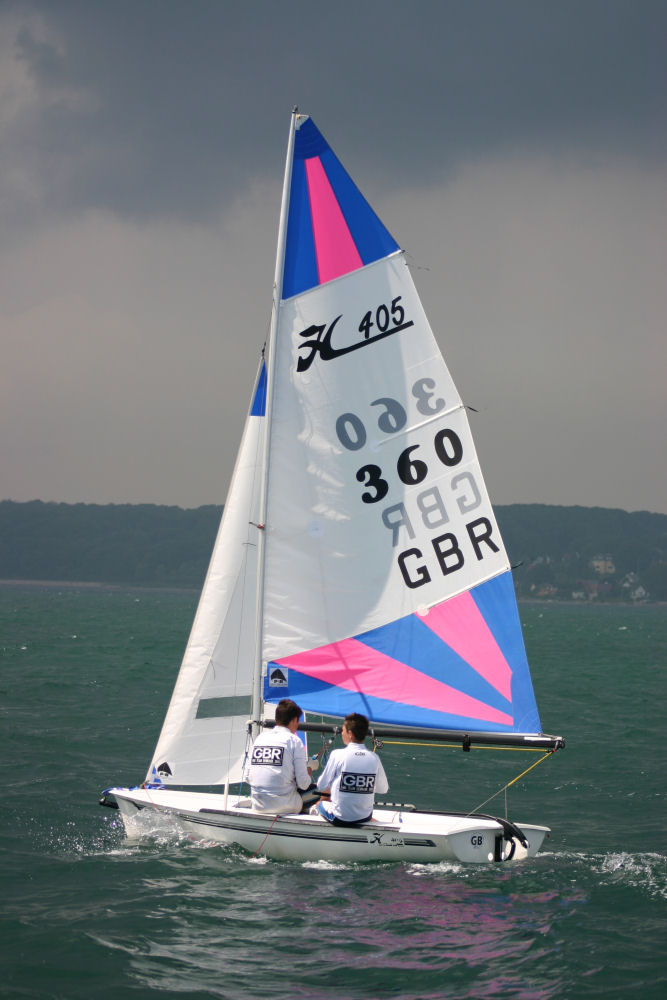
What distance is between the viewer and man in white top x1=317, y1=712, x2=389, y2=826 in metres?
8.57

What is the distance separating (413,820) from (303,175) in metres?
6.01

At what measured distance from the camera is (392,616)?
9539 mm

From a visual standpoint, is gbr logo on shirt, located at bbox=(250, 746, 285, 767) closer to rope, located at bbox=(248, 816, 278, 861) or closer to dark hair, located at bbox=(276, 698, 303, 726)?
dark hair, located at bbox=(276, 698, 303, 726)

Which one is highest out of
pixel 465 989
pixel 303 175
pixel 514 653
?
pixel 303 175

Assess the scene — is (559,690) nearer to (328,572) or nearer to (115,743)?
(115,743)

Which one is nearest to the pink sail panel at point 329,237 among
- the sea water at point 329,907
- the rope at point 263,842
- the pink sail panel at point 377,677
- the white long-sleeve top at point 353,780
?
the pink sail panel at point 377,677

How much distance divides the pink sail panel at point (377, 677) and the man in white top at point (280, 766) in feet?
2.01

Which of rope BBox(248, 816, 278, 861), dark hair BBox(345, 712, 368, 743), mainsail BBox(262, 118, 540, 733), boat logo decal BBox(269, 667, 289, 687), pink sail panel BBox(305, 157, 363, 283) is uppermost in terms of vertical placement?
pink sail panel BBox(305, 157, 363, 283)

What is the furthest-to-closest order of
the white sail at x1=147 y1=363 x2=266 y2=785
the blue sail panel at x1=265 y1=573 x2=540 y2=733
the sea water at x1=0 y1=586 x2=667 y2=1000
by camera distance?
the white sail at x1=147 y1=363 x2=266 y2=785, the blue sail panel at x1=265 y1=573 x2=540 y2=733, the sea water at x1=0 y1=586 x2=667 y2=1000

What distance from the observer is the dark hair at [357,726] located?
8617mm

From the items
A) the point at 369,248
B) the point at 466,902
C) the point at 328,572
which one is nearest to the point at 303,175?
the point at 369,248

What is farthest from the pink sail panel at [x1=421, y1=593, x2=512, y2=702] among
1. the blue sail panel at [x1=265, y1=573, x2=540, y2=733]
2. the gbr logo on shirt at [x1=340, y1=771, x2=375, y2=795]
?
the gbr logo on shirt at [x1=340, y1=771, x2=375, y2=795]

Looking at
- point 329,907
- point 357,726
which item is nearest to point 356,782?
point 357,726

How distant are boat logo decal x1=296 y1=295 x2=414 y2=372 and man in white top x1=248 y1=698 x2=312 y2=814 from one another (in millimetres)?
3190
